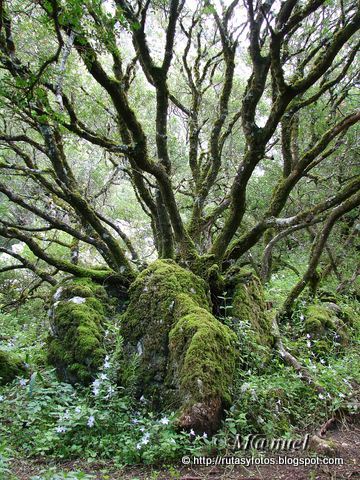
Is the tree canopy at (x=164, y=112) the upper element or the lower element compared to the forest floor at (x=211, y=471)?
upper

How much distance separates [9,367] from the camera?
17.8 feet

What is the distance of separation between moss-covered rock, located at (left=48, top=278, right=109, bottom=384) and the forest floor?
166 centimetres

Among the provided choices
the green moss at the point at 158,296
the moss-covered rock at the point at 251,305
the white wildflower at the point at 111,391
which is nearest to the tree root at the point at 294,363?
the moss-covered rock at the point at 251,305

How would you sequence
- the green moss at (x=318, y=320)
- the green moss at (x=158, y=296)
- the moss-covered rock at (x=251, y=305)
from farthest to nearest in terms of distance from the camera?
1. the green moss at (x=318, y=320)
2. the moss-covered rock at (x=251, y=305)
3. the green moss at (x=158, y=296)

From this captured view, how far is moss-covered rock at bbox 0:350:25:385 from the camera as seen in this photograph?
5352mm

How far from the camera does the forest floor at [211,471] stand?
10.2 ft

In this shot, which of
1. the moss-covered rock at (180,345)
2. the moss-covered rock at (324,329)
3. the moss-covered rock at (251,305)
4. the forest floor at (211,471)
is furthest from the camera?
the moss-covered rock at (324,329)

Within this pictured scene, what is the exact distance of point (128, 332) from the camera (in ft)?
17.0

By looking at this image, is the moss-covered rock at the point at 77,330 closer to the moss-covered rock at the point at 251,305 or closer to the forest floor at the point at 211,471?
the forest floor at the point at 211,471

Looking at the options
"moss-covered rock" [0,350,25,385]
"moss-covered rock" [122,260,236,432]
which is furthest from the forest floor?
"moss-covered rock" [0,350,25,385]

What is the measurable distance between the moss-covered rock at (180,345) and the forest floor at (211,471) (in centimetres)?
48

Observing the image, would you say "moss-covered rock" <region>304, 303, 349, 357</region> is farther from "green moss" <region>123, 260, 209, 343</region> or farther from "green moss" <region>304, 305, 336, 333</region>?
"green moss" <region>123, 260, 209, 343</region>

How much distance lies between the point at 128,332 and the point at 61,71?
3.39 metres

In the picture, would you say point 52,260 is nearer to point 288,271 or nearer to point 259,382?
point 259,382
